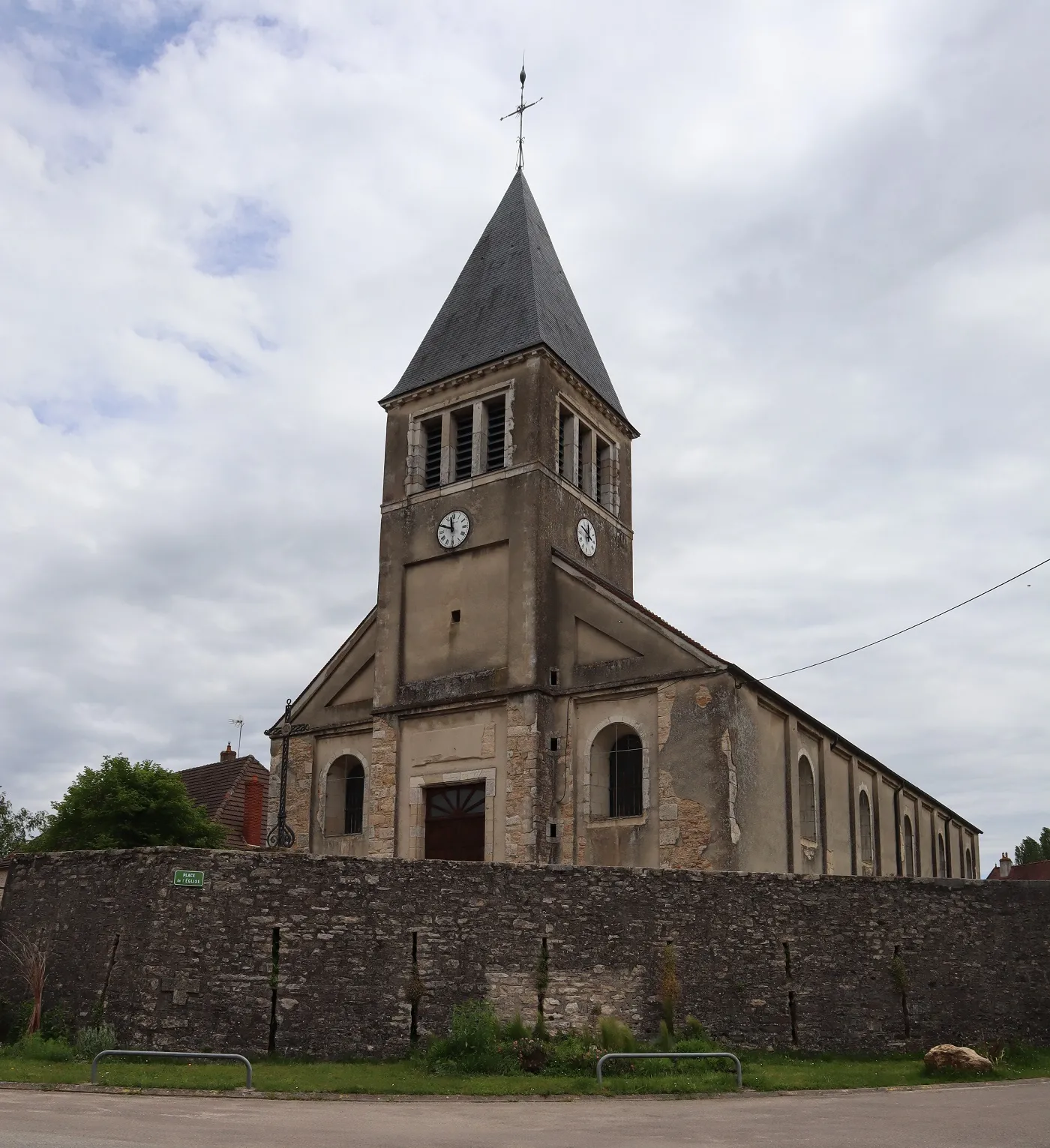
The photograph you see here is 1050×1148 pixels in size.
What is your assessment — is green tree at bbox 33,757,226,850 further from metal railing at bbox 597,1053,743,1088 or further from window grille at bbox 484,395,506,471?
metal railing at bbox 597,1053,743,1088

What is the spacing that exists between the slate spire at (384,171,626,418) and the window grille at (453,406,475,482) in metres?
1.07

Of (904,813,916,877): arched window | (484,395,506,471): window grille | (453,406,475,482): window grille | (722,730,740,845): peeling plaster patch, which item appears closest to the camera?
(722,730,740,845): peeling plaster patch

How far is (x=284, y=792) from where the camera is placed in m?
27.0

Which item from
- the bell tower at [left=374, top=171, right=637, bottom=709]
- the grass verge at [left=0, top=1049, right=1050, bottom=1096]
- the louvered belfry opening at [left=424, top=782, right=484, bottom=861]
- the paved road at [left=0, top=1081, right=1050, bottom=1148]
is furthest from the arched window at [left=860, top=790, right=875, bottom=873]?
the paved road at [left=0, top=1081, right=1050, bottom=1148]

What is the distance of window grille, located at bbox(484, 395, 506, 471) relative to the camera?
87.6 feet

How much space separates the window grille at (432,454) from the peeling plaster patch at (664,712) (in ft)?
26.4

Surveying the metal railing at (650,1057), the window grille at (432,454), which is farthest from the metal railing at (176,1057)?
the window grille at (432,454)

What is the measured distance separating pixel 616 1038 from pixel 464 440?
641 inches

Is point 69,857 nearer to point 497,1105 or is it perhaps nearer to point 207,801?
point 497,1105

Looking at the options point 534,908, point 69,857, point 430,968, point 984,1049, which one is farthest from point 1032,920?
point 69,857

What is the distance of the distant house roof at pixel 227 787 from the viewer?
30.2 m

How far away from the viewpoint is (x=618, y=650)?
939 inches

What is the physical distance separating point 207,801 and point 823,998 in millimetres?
20005

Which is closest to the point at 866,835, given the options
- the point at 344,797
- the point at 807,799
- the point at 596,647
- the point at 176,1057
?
the point at 807,799
